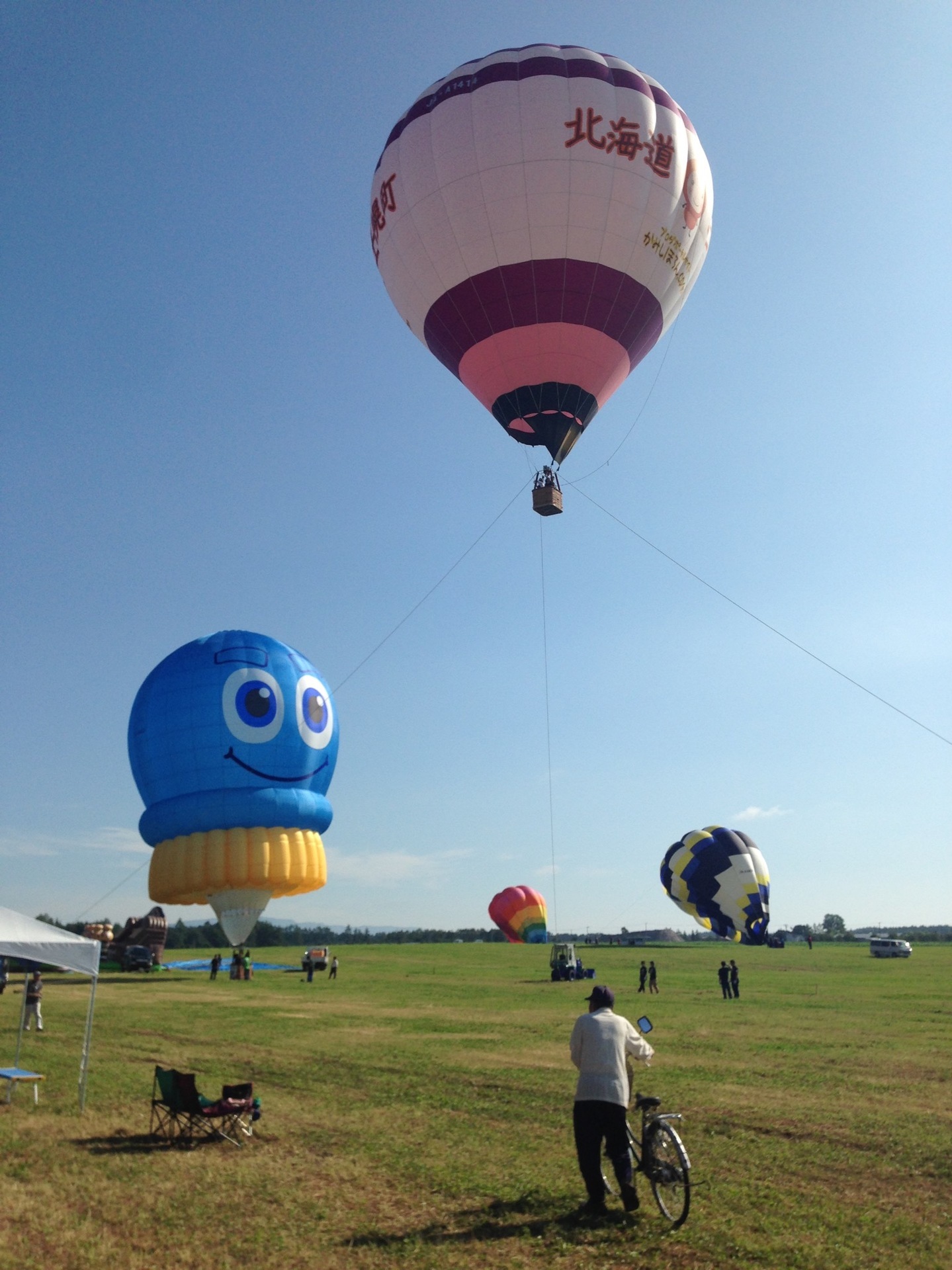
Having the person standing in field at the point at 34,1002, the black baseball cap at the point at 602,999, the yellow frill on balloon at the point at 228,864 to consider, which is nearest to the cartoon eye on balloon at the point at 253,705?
the yellow frill on balloon at the point at 228,864

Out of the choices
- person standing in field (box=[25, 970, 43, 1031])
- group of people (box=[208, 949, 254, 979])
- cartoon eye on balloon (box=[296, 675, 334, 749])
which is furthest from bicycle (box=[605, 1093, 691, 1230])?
group of people (box=[208, 949, 254, 979])

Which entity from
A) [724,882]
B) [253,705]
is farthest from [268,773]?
[724,882]

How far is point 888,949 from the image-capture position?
62.4m

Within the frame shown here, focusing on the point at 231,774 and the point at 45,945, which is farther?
the point at 231,774

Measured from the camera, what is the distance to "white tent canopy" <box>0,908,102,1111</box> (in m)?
12.0

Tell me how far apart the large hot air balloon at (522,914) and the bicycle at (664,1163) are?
68967 millimetres

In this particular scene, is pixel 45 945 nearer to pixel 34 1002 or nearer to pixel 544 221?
pixel 34 1002

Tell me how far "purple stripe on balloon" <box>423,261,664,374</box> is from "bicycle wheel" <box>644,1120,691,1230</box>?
69.6 ft

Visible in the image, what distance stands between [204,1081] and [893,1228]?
9.64 m

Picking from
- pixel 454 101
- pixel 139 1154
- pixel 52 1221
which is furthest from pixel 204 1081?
pixel 454 101

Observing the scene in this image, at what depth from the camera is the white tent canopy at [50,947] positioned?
1201 centimetres

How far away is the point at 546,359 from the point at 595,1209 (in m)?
21.6

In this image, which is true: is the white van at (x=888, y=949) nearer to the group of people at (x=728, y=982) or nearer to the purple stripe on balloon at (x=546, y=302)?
the group of people at (x=728, y=982)

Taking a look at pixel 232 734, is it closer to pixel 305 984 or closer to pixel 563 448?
pixel 305 984
